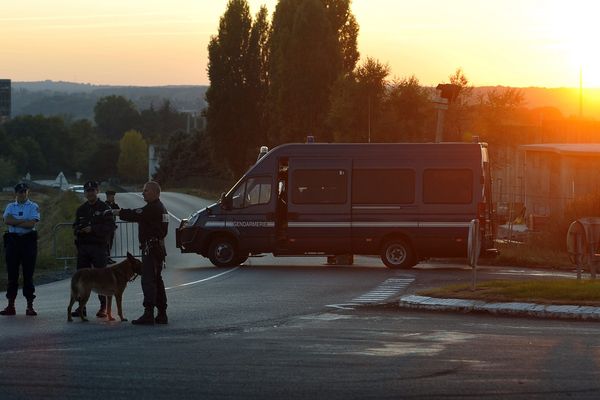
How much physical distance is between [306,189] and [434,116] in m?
26.8

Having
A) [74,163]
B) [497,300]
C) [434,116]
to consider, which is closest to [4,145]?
[74,163]

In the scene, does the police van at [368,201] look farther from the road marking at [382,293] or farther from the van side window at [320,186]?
the road marking at [382,293]

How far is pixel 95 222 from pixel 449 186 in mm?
12598

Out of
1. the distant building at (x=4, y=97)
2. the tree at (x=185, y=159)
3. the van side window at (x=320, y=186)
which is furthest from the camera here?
the tree at (x=185, y=159)

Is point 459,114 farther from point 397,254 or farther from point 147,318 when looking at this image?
point 147,318

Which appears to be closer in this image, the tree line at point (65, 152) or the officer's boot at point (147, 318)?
the officer's boot at point (147, 318)

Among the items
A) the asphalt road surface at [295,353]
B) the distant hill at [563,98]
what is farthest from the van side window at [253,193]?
the distant hill at [563,98]

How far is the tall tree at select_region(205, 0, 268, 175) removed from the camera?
7919 cm

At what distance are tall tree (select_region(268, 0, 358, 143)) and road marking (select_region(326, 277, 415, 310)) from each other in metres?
38.2

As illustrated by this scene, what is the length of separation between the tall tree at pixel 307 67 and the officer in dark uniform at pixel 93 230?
45.5m

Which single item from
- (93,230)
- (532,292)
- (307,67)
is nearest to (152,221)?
(93,230)

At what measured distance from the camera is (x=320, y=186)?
28.6 metres

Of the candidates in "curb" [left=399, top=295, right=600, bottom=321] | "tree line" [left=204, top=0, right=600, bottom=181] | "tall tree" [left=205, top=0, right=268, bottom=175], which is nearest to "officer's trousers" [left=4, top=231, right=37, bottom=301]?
"curb" [left=399, top=295, right=600, bottom=321]

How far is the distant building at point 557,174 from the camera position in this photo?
48.2 metres
